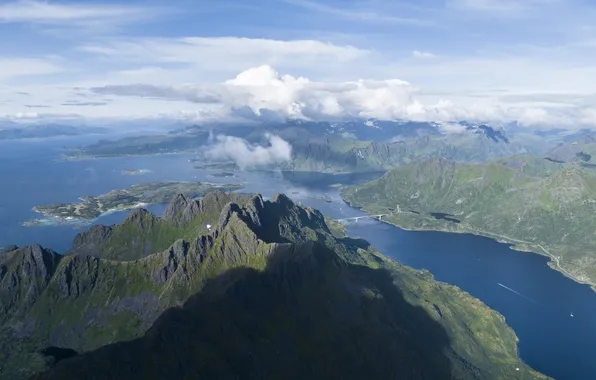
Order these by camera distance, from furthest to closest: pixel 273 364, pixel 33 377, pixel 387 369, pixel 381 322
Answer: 1. pixel 381 322
2. pixel 387 369
3. pixel 273 364
4. pixel 33 377

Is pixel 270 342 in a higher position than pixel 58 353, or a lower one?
higher

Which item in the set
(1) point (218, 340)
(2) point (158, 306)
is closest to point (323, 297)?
(1) point (218, 340)

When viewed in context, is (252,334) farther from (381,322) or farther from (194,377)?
(381,322)

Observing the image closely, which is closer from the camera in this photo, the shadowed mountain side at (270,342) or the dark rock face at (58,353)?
the shadowed mountain side at (270,342)

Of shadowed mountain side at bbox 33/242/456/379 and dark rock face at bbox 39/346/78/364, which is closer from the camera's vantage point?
shadowed mountain side at bbox 33/242/456/379

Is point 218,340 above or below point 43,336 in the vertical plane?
above

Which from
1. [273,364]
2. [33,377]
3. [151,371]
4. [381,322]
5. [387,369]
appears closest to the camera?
[33,377]

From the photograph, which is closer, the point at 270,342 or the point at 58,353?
the point at 270,342

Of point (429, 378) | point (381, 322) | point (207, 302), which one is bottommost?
point (429, 378)
